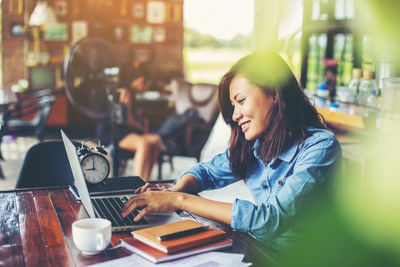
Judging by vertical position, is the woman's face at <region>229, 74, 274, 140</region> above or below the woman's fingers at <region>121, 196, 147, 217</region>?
above

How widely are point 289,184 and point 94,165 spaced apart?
72cm

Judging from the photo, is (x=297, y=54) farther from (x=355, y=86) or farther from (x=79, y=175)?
(x=79, y=175)

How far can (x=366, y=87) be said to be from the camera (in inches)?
129

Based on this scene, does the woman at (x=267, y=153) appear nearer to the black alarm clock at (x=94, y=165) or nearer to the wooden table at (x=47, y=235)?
the wooden table at (x=47, y=235)

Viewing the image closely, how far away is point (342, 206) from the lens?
4.98 feet

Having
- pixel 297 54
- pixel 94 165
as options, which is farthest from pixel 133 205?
pixel 297 54

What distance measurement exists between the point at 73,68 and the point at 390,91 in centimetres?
187

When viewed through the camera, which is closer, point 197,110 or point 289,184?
point 289,184

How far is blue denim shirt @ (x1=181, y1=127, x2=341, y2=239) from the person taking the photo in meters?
1.32

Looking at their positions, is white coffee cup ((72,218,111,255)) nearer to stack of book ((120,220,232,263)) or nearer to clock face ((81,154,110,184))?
stack of book ((120,220,232,263))

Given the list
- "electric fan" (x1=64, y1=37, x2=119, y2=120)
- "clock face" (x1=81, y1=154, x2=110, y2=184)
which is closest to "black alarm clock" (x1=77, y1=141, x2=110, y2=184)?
"clock face" (x1=81, y1=154, x2=110, y2=184)

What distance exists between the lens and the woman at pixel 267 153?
1331 millimetres

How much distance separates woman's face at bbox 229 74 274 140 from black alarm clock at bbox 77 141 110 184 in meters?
0.51

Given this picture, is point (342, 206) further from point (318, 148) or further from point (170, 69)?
point (170, 69)
